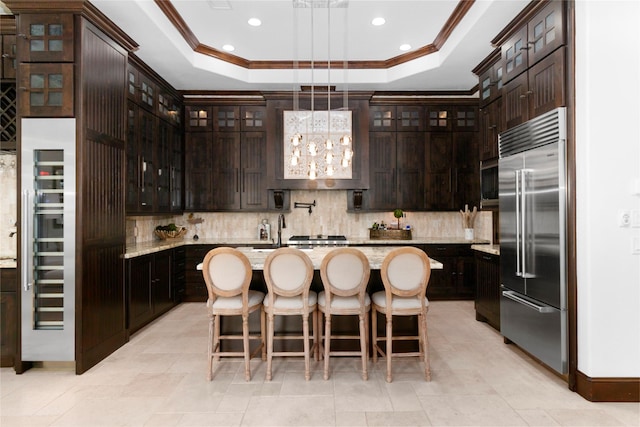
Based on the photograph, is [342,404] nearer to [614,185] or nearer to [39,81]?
[614,185]

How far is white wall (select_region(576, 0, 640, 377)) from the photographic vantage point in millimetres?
2744

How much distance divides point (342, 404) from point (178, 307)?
11.8 ft

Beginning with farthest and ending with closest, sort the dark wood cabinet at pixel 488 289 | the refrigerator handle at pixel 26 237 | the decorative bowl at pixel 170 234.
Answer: the decorative bowl at pixel 170 234 < the dark wood cabinet at pixel 488 289 < the refrigerator handle at pixel 26 237

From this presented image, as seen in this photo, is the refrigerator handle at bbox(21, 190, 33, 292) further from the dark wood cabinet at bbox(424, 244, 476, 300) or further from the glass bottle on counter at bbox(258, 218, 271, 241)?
the dark wood cabinet at bbox(424, 244, 476, 300)

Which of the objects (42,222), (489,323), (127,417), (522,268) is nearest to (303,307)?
(127,417)

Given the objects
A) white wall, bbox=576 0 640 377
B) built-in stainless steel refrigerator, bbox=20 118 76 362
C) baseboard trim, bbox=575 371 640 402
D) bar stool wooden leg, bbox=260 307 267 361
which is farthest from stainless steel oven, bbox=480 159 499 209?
built-in stainless steel refrigerator, bbox=20 118 76 362

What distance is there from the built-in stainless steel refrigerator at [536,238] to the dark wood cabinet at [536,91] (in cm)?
10

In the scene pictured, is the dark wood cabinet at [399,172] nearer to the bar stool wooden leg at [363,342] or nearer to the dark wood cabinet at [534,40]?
the dark wood cabinet at [534,40]

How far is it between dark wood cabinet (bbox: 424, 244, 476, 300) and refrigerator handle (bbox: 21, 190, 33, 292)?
484cm

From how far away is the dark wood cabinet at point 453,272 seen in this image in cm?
584

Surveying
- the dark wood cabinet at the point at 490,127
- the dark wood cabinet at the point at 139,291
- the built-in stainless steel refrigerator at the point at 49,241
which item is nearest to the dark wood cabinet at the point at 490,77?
the dark wood cabinet at the point at 490,127

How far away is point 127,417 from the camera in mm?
2584

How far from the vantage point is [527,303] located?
132 inches

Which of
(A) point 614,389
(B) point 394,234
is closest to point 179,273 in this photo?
(B) point 394,234
